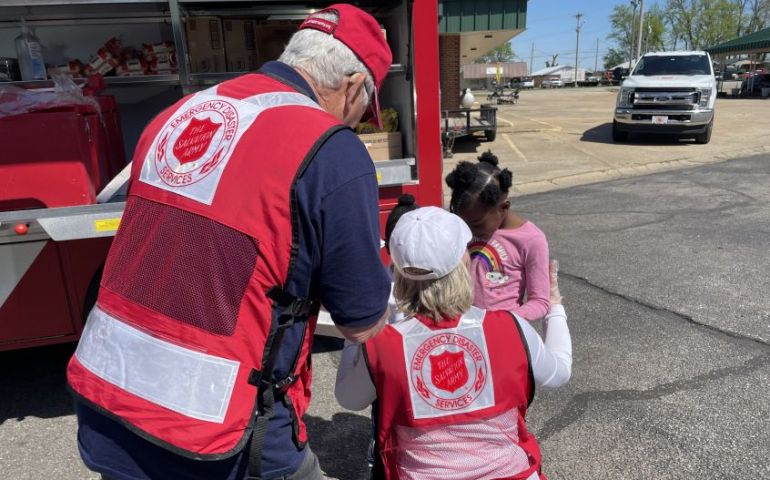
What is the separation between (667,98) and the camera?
42.2 ft

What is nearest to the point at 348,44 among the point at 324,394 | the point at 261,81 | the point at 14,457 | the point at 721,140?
the point at 261,81

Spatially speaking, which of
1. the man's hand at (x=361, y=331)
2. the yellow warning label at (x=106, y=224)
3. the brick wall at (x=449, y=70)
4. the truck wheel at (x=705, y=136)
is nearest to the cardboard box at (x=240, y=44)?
the yellow warning label at (x=106, y=224)

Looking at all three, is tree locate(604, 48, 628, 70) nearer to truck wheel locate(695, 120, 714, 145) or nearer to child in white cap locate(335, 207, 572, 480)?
truck wheel locate(695, 120, 714, 145)

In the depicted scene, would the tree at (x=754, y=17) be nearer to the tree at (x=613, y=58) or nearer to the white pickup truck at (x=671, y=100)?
the tree at (x=613, y=58)

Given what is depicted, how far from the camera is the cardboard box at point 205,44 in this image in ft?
13.8

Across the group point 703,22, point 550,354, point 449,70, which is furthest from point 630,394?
point 703,22

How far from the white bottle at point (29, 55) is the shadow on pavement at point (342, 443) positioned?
322 cm

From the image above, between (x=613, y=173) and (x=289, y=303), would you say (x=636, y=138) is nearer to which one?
(x=613, y=173)

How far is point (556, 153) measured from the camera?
512 inches

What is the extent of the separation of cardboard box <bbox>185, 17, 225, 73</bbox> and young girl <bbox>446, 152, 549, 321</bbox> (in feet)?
8.25

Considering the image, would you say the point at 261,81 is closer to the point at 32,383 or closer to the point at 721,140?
the point at 32,383

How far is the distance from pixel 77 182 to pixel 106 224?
32cm

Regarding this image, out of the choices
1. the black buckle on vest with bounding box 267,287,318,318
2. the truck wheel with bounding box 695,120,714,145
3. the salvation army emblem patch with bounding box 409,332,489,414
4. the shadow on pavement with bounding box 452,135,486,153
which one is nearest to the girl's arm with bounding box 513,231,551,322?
the salvation army emblem patch with bounding box 409,332,489,414

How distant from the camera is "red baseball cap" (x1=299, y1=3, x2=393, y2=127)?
1478mm
